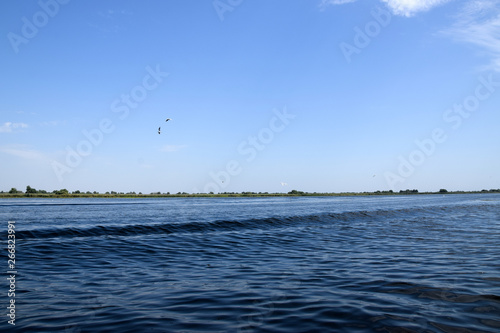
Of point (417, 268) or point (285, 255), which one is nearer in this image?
point (417, 268)

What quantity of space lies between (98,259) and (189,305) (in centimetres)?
852

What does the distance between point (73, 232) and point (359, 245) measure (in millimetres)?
19184

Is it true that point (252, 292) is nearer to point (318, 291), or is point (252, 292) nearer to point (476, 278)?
point (318, 291)

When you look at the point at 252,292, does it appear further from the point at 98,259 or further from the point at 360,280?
the point at 98,259

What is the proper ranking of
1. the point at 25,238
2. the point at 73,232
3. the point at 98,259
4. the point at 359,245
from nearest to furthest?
the point at 98,259 < the point at 359,245 < the point at 25,238 < the point at 73,232

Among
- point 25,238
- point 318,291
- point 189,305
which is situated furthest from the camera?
point 25,238

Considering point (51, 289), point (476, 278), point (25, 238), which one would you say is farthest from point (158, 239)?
point (476, 278)

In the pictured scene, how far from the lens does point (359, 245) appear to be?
19.1 meters

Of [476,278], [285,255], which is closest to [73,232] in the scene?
[285,255]

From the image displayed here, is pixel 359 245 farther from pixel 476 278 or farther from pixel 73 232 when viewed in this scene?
pixel 73 232

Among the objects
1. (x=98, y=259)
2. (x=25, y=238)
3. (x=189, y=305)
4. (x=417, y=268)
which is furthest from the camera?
(x=25, y=238)

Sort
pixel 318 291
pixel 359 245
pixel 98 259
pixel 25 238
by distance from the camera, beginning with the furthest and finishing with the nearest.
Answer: pixel 25 238 → pixel 359 245 → pixel 98 259 → pixel 318 291

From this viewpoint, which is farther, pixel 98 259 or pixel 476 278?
pixel 98 259

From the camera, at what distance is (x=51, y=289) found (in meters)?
10.4
